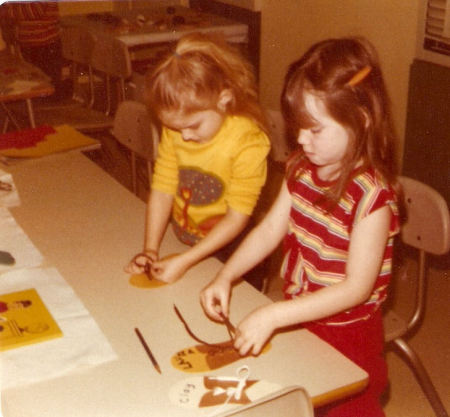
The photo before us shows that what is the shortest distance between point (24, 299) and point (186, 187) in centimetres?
51

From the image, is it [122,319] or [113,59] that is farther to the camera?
[113,59]

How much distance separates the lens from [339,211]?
126cm

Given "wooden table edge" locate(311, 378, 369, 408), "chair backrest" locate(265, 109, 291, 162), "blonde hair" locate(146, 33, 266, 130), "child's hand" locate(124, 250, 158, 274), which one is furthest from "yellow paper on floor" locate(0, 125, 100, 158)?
"wooden table edge" locate(311, 378, 369, 408)

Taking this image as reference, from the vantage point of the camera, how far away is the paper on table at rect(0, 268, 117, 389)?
3.44 feet

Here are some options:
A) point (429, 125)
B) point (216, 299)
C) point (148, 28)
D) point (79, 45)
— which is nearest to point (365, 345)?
point (216, 299)

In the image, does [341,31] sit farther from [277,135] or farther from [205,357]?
[205,357]

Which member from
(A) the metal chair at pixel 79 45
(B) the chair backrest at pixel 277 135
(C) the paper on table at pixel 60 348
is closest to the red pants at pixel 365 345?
(C) the paper on table at pixel 60 348

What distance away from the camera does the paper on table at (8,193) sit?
167cm

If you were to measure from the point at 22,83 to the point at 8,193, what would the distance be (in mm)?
1493

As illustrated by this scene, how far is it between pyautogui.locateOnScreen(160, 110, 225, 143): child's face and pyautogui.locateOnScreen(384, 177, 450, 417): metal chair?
462 millimetres

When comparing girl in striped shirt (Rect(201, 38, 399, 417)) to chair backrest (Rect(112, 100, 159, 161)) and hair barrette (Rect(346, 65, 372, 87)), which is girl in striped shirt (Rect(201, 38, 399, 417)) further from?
chair backrest (Rect(112, 100, 159, 161))

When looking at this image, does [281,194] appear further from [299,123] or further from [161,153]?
[161,153]

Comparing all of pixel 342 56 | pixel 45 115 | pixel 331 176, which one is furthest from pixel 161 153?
pixel 45 115

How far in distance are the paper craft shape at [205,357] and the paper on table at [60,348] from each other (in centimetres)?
11
